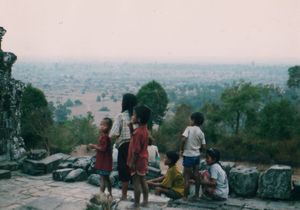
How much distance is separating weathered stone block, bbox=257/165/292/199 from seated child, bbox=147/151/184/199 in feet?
→ 4.86

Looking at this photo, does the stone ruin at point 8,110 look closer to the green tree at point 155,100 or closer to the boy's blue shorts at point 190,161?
the boy's blue shorts at point 190,161

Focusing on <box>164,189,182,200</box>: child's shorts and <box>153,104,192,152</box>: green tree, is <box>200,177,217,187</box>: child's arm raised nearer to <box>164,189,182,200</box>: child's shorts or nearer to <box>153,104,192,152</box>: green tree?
<box>164,189,182,200</box>: child's shorts

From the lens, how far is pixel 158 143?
27344mm

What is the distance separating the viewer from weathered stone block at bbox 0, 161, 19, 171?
9469mm

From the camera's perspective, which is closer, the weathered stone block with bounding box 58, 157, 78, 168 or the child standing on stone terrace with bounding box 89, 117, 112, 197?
the child standing on stone terrace with bounding box 89, 117, 112, 197

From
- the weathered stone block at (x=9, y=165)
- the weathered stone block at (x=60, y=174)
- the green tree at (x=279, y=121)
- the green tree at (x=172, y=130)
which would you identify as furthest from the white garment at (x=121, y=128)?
the green tree at (x=279, y=121)

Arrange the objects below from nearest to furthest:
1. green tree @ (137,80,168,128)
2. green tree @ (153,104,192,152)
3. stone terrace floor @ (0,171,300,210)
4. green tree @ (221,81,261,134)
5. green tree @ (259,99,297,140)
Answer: stone terrace floor @ (0,171,300,210) → green tree @ (259,99,297,140) → green tree @ (153,104,192,152) → green tree @ (221,81,261,134) → green tree @ (137,80,168,128)

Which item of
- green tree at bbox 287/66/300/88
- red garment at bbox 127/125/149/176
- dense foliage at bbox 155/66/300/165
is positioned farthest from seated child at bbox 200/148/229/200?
green tree at bbox 287/66/300/88

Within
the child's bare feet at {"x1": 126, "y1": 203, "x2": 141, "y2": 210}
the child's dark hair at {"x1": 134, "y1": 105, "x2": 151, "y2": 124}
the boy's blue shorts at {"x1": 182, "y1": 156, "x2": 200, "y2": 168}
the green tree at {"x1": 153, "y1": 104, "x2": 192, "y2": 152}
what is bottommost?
the green tree at {"x1": 153, "y1": 104, "x2": 192, "y2": 152}

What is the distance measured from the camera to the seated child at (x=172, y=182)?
6945 millimetres

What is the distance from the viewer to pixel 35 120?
901 inches

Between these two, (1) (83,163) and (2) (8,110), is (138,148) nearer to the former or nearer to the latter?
(1) (83,163)

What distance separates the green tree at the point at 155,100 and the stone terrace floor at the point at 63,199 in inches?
907

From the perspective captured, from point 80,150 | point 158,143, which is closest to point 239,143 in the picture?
point 158,143
